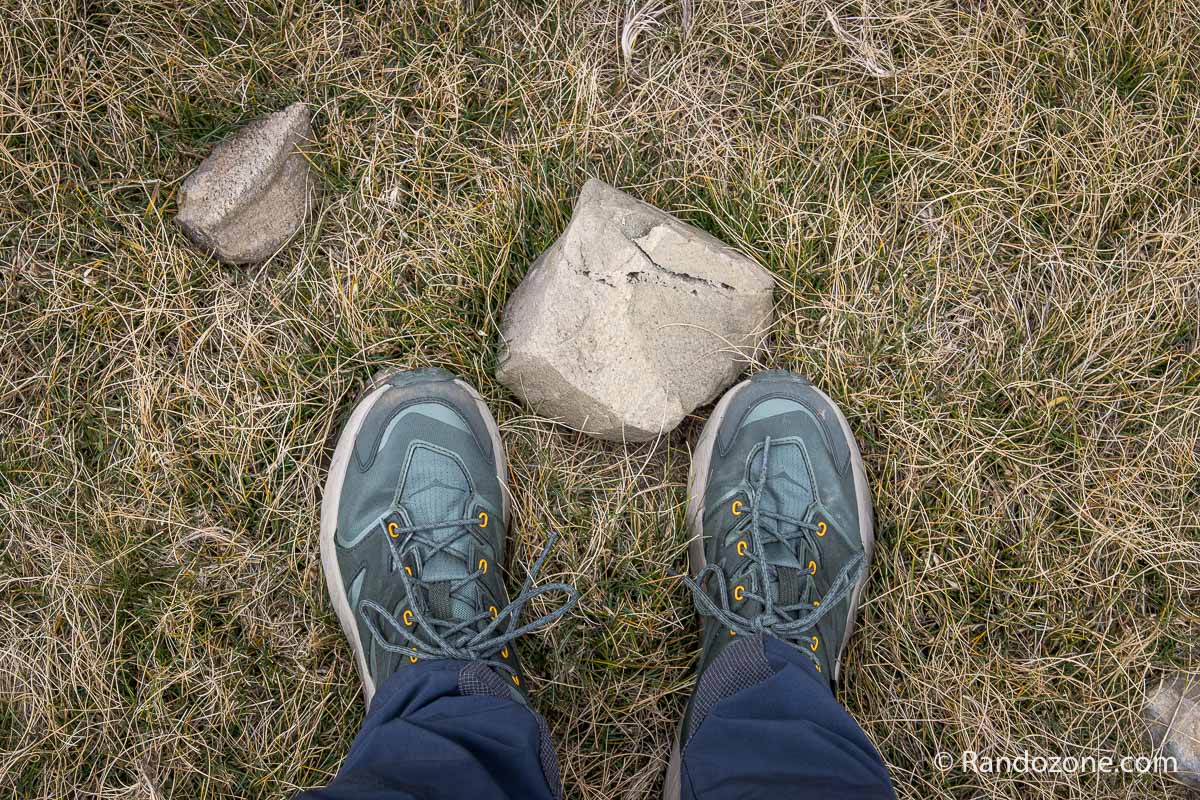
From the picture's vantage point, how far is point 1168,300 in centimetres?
200

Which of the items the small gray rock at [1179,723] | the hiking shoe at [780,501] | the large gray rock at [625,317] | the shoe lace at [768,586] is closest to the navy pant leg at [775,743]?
the shoe lace at [768,586]

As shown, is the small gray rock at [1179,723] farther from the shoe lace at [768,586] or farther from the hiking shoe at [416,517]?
the hiking shoe at [416,517]

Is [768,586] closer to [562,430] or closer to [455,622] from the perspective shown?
[562,430]

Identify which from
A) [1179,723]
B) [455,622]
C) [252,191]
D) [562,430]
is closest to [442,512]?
[455,622]

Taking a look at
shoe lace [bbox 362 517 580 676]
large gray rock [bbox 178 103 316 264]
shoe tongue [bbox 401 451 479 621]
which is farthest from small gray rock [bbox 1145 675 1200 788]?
large gray rock [bbox 178 103 316 264]

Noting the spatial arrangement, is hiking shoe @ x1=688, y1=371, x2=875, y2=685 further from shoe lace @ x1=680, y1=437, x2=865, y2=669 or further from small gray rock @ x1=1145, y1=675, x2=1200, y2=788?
small gray rock @ x1=1145, y1=675, x2=1200, y2=788

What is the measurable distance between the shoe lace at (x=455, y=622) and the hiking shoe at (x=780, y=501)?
426 mm

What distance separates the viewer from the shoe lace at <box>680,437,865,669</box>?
1.75 metres

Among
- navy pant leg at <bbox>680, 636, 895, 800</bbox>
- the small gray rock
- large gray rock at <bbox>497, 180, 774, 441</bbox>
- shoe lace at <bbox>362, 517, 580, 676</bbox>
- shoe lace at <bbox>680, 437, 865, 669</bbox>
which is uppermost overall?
large gray rock at <bbox>497, 180, 774, 441</bbox>

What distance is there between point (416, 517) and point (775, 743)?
1050 millimetres

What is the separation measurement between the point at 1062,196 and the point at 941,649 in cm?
132

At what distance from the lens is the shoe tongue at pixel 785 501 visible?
1.89m

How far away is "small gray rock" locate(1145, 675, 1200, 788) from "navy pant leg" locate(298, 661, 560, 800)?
63.2 inches

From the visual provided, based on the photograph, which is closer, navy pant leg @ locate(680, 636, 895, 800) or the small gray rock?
navy pant leg @ locate(680, 636, 895, 800)
